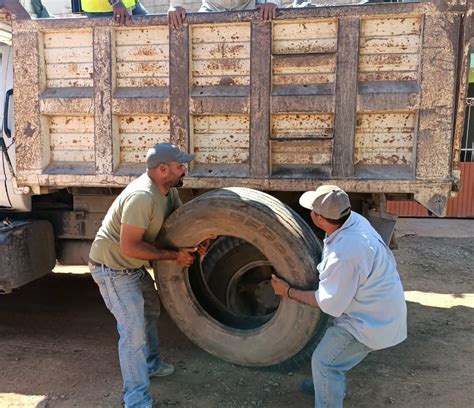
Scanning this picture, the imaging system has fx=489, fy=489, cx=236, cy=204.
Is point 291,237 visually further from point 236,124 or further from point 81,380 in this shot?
point 81,380

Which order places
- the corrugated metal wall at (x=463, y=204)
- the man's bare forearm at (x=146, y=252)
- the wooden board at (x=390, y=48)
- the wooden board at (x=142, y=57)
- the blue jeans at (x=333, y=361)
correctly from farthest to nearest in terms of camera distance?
1. the corrugated metal wall at (x=463, y=204)
2. the wooden board at (x=142, y=57)
3. the wooden board at (x=390, y=48)
4. the man's bare forearm at (x=146, y=252)
5. the blue jeans at (x=333, y=361)

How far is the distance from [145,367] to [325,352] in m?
1.11

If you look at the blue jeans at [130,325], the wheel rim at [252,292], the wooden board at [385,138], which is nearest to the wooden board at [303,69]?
the wooden board at [385,138]

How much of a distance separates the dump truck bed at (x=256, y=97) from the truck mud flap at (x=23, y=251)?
1.15 feet

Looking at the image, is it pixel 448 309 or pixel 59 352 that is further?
pixel 448 309

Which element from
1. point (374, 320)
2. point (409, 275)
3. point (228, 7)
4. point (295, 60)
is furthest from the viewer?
point (409, 275)

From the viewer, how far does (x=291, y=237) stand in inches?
114

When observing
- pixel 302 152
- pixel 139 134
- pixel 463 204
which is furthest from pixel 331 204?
pixel 463 204

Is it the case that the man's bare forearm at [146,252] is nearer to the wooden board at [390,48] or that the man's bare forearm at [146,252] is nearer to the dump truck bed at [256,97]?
the dump truck bed at [256,97]

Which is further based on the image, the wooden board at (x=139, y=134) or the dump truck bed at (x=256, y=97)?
the wooden board at (x=139, y=134)

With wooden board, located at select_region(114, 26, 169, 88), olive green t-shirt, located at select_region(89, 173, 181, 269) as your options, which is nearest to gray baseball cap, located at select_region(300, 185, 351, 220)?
olive green t-shirt, located at select_region(89, 173, 181, 269)

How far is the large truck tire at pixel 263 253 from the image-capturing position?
2885mm

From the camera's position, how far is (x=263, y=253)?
300cm

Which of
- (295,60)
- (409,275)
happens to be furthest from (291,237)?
(409,275)
